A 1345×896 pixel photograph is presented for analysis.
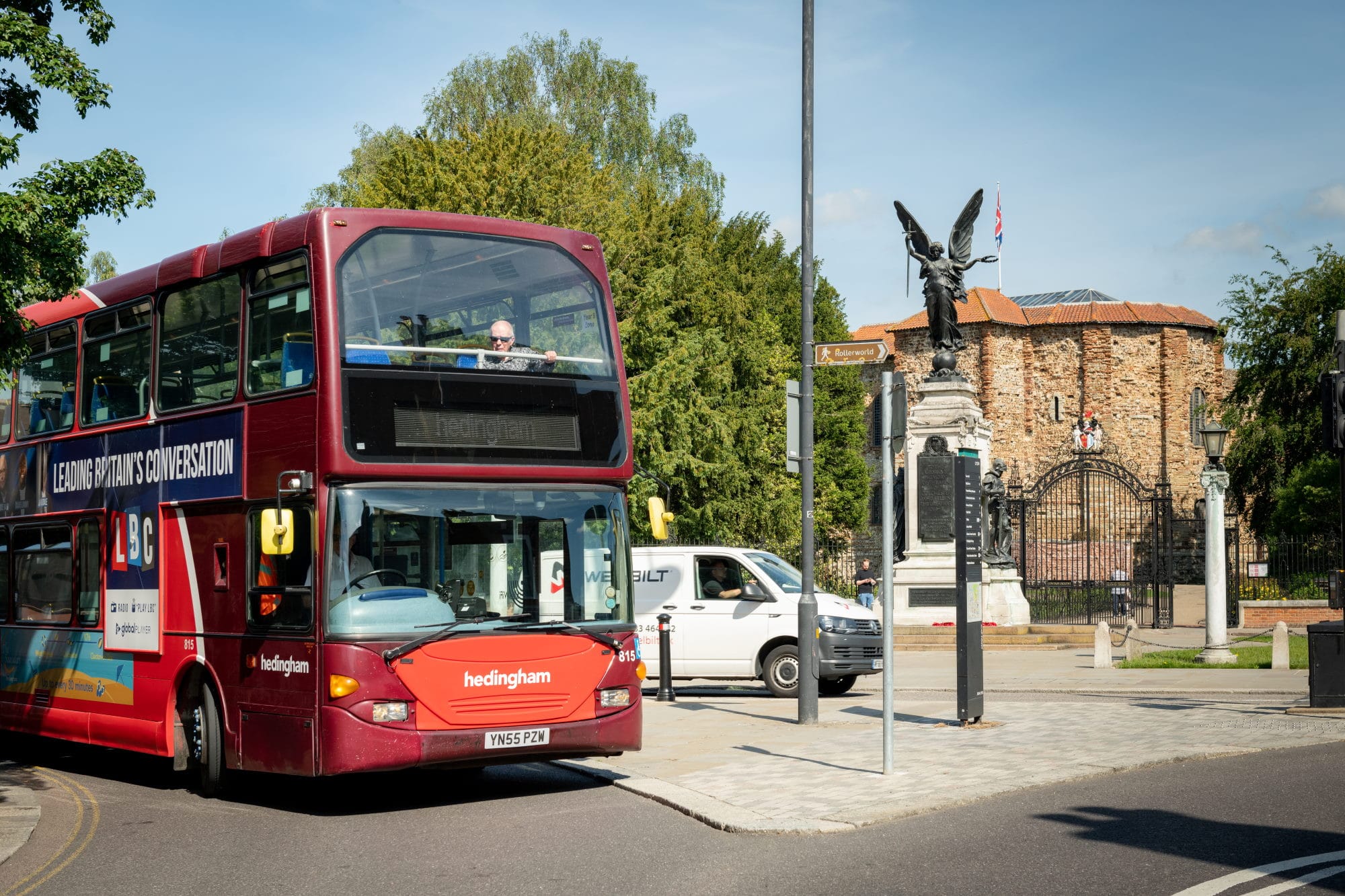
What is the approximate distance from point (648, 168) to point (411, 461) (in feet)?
125

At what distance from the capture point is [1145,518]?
231ft

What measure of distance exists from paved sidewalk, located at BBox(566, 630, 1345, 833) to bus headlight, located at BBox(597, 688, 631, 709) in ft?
2.20

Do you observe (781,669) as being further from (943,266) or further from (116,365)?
(943,266)

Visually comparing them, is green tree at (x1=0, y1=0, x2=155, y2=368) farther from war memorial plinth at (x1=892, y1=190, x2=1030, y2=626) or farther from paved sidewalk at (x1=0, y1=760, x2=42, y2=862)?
war memorial plinth at (x1=892, y1=190, x2=1030, y2=626)

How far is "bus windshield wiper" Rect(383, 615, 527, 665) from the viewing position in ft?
32.8

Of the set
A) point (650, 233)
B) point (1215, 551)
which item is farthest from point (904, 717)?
point (650, 233)

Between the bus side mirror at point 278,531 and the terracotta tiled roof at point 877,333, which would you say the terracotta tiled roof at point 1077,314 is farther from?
the bus side mirror at point 278,531

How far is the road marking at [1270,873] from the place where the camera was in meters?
6.91

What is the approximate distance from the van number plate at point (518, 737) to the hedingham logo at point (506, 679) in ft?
1.04

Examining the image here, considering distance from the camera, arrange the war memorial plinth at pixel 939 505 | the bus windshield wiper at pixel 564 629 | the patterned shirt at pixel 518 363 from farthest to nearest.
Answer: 1. the war memorial plinth at pixel 939 505
2. the patterned shirt at pixel 518 363
3. the bus windshield wiper at pixel 564 629

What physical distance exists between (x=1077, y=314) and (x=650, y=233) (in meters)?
49.0

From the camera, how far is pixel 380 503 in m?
10.1

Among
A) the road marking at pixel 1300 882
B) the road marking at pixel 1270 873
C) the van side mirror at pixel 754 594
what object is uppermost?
the van side mirror at pixel 754 594

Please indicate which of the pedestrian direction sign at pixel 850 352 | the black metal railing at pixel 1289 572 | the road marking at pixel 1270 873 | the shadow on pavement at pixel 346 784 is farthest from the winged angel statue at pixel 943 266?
the road marking at pixel 1270 873
